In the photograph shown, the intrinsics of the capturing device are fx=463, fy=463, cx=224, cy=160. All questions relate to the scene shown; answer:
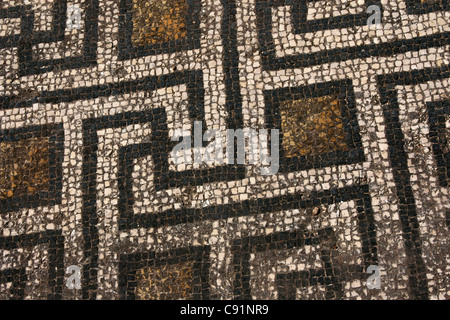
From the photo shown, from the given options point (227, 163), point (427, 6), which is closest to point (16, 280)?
point (227, 163)

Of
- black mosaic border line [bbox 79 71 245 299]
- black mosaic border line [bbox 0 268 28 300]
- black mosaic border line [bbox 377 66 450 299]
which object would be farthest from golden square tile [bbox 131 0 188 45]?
black mosaic border line [bbox 0 268 28 300]

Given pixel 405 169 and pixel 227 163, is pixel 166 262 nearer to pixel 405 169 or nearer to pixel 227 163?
pixel 227 163

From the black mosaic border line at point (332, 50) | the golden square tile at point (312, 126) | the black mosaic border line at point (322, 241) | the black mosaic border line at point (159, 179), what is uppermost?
the black mosaic border line at point (332, 50)

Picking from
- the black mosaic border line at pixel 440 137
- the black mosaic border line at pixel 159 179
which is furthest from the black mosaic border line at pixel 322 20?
the black mosaic border line at pixel 159 179

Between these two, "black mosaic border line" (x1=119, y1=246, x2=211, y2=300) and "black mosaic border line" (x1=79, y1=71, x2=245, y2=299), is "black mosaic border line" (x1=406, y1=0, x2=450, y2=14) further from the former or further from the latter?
"black mosaic border line" (x1=119, y1=246, x2=211, y2=300)

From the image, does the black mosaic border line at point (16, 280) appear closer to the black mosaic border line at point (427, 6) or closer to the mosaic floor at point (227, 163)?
the mosaic floor at point (227, 163)

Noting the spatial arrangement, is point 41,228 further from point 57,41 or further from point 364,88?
point 364,88
